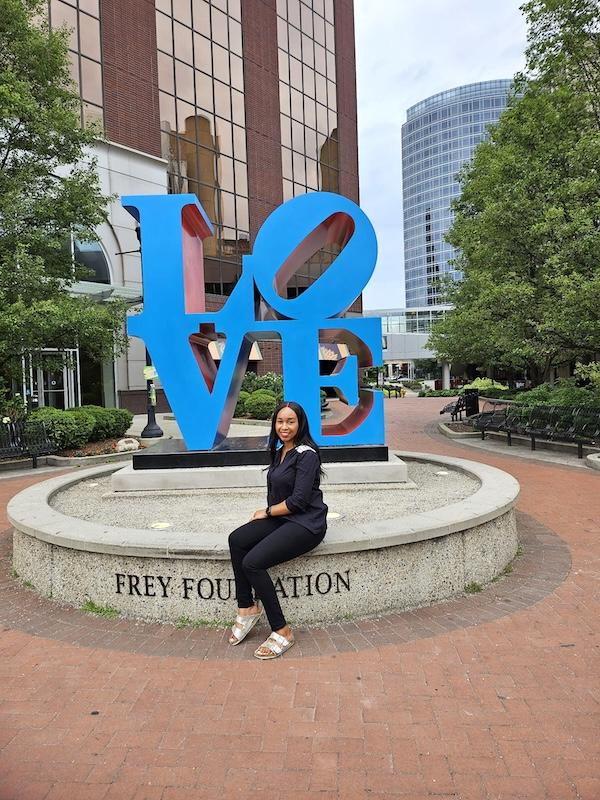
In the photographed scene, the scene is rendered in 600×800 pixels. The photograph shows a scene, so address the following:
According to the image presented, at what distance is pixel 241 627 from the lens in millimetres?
3992

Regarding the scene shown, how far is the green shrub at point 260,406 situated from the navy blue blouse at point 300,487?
18.3m

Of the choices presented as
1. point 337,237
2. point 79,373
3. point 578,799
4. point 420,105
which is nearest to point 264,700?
point 578,799

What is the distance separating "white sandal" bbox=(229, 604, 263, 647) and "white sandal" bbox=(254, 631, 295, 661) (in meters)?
0.16

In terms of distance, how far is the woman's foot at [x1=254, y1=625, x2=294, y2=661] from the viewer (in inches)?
149

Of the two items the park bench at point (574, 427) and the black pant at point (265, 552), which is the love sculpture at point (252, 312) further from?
the park bench at point (574, 427)

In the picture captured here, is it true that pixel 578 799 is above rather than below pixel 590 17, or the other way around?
below

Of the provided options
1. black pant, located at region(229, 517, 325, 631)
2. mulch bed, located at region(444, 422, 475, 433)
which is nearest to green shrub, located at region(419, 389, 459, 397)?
mulch bed, located at region(444, 422, 475, 433)

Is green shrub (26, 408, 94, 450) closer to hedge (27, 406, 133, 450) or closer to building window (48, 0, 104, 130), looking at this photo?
hedge (27, 406, 133, 450)

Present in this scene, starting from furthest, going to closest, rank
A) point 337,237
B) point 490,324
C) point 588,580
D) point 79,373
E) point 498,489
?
point 79,373 → point 490,324 → point 337,237 → point 498,489 → point 588,580

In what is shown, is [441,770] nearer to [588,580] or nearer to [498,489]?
[588,580]

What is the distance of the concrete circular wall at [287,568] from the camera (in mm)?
4293

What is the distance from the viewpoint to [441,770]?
2709 millimetres

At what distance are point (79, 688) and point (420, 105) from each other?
184 metres

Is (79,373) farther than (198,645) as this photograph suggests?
Yes
